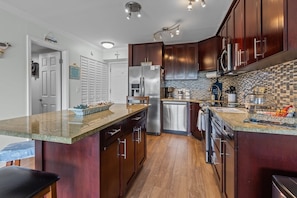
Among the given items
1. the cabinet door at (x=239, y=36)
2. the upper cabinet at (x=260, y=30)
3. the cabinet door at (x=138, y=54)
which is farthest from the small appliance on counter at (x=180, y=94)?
the cabinet door at (x=239, y=36)

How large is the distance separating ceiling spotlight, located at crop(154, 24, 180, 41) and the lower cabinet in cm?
228

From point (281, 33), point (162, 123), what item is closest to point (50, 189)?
point (281, 33)

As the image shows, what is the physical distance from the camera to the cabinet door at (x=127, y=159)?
1648 mm

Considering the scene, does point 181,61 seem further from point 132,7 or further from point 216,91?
point 132,7

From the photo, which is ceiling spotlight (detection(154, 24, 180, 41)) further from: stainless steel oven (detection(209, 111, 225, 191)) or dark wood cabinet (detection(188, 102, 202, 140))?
stainless steel oven (detection(209, 111, 225, 191))

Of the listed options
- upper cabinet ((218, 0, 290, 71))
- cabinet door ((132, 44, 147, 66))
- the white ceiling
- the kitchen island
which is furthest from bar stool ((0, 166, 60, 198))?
cabinet door ((132, 44, 147, 66))

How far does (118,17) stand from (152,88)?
1.93 meters

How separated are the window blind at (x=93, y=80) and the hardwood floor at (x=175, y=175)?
2521 millimetres

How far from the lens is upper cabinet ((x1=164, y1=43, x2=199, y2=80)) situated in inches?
179

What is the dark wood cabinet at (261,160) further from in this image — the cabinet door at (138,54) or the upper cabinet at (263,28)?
the cabinet door at (138,54)

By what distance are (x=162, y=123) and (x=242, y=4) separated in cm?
319

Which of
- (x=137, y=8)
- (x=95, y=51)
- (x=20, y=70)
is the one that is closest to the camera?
(x=137, y=8)

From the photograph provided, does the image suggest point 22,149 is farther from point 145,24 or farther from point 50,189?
point 145,24

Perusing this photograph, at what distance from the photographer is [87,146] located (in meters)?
1.23
